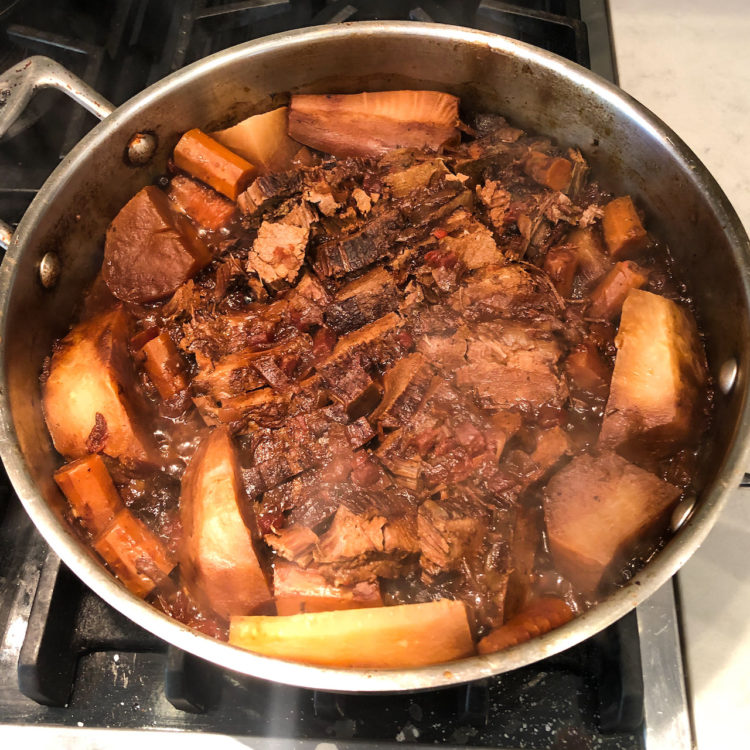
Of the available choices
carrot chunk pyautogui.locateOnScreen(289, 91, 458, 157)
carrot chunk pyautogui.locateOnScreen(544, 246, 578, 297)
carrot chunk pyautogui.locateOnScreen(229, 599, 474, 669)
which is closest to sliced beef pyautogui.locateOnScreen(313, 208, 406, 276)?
carrot chunk pyautogui.locateOnScreen(289, 91, 458, 157)

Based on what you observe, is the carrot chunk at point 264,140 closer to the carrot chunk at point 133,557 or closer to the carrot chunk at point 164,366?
the carrot chunk at point 164,366

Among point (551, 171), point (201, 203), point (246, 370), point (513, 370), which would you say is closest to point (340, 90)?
point (201, 203)

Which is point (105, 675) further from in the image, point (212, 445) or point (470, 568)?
point (470, 568)

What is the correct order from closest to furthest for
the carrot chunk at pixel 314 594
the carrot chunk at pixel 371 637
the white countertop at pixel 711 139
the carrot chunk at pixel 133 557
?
the carrot chunk at pixel 371 637 → the carrot chunk at pixel 314 594 → the carrot chunk at pixel 133 557 → the white countertop at pixel 711 139

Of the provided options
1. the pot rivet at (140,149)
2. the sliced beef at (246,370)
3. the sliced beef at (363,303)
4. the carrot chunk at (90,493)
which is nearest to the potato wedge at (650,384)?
the sliced beef at (363,303)

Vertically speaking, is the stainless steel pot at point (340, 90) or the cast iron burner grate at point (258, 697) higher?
the stainless steel pot at point (340, 90)

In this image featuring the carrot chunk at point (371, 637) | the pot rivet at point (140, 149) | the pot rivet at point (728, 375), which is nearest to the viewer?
A: the carrot chunk at point (371, 637)

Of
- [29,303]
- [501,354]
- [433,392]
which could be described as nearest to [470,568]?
[433,392]
